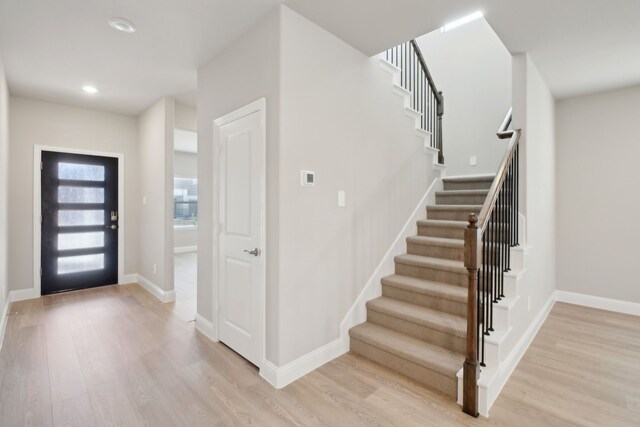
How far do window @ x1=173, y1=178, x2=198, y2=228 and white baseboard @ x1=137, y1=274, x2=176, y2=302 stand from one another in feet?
13.3

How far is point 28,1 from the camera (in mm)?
2203

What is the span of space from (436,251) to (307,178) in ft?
5.74

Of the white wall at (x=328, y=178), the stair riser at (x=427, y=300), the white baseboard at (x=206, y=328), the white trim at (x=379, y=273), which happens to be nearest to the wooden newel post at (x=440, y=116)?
the white trim at (x=379, y=273)

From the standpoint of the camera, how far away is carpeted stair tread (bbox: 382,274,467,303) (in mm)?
2631

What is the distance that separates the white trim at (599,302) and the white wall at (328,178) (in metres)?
2.79

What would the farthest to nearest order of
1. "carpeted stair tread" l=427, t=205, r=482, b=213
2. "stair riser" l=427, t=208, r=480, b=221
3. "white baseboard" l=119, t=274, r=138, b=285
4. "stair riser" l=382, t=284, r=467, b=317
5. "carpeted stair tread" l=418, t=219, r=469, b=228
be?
"white baseboard" l=119, t=274, r=138, b=285 < "stair riser" l=427, t=208, r=480, b=221 < "carpeted stair tread" l=427, t=205, r=482, b=213 < "carpeted stair tread" l=418, t=219, r=469, b=228 < "stair riser" l=382, t=284, r=467, b=317

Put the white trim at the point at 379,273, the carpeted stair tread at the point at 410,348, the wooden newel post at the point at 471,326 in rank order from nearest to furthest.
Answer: the wooden newel post at the point at 471,326
the carpeted stair tread at the point at 410,348
the white trim at the point at 379,273

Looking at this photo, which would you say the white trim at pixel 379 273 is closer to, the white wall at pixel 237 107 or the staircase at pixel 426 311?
the staircase at pixel 426 311

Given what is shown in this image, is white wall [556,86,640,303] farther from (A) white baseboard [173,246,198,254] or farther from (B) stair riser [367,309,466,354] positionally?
(A) white baseboard [173,246,198,254]

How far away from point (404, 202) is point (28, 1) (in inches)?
143

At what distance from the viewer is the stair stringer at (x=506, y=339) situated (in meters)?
2.00

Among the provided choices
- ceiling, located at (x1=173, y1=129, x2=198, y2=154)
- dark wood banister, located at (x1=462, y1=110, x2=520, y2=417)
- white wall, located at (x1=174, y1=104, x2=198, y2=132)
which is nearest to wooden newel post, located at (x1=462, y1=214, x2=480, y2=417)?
dark wood banister, located at (x1=462, y1=110, x2=520, y2=417)

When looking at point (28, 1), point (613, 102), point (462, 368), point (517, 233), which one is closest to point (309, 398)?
point (462, 368)

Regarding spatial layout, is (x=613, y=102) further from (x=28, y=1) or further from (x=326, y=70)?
(x=28, y=1)
